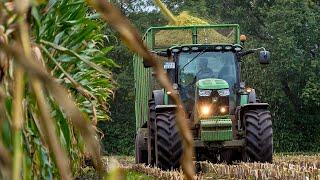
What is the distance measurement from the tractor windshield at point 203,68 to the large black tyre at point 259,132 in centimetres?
86

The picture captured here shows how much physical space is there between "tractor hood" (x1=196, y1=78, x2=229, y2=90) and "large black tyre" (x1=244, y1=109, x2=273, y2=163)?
1.81 feet

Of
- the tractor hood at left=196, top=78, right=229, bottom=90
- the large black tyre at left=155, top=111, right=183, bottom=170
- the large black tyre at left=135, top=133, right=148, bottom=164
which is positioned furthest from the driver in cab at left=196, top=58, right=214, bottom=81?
the large black tyre at left=135, top=133, right=148, bottom=164

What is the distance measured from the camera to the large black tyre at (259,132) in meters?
10.0

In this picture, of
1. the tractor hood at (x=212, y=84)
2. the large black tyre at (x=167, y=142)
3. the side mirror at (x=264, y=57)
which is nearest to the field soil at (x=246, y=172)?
the large black tyre at (x=167, y=142)

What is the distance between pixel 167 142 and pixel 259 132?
1.37 metres

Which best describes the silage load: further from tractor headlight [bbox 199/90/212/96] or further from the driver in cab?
tractor headlight [bbox 199/90/212/96]

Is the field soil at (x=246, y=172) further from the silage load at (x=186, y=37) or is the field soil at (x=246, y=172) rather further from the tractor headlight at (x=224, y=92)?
the silage load at (x=186, y=37)

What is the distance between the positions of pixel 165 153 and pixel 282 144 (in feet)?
73.1

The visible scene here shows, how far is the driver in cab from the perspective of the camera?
10719 millimetres

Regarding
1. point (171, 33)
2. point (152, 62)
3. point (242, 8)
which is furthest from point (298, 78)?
point (152, 62)

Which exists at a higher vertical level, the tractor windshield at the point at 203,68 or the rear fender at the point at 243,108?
the tractor windshield at the point at 203,68

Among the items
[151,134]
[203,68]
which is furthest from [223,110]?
[151,134]

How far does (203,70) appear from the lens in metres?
10.8

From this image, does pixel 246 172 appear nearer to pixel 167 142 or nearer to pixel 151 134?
pixel 167 142
